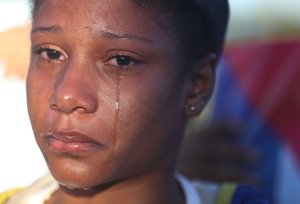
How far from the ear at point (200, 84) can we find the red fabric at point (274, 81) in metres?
0.80

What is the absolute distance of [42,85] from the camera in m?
1.12

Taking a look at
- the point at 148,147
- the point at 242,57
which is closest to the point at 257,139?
the point at 242,57

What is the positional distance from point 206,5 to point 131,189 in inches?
14.0

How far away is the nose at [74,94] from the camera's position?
1.04m

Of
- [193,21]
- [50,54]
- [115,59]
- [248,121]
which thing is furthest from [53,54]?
[248,121]

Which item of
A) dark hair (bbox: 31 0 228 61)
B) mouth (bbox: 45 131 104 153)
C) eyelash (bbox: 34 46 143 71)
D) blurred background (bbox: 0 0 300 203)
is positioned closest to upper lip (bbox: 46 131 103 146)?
mouth (bbox: 45 131 104 153)

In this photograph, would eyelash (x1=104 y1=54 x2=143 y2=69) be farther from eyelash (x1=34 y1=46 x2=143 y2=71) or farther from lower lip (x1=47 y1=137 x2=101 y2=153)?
lower lip (x1=47 y1=137 x2=101 y2=153)

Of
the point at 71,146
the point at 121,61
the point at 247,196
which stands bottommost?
the point at 247,196

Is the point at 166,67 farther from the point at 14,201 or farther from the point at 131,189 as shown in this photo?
the point at 14,201

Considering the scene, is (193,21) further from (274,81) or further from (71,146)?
(274,81)

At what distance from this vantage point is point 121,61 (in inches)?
43.1

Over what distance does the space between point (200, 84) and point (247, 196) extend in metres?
0.26

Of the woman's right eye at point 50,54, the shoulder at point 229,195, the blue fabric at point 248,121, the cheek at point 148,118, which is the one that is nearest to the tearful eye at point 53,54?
the woman's right eye at point 50,54

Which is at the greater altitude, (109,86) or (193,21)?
(193,21)
